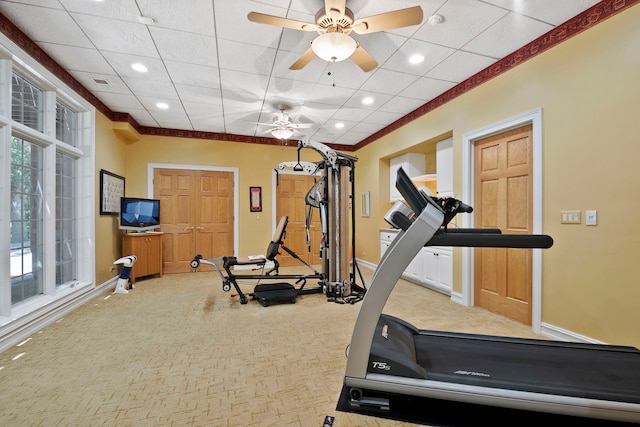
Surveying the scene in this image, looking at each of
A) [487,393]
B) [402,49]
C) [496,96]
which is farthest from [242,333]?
[496,96]

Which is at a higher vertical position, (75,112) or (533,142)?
(75,112)

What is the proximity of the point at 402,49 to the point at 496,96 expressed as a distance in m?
1.26

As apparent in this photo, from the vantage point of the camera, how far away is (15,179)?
2.86m

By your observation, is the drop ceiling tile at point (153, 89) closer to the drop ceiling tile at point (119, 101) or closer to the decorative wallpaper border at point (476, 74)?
the drop ceiling tile at point (119, 101)

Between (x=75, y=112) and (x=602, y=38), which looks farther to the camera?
(x=75, y=112)

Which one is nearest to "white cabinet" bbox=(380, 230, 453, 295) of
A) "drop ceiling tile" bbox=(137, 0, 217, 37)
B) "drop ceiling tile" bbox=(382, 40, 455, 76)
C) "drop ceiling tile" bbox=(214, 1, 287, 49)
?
"drop ceiling tile" bbox=(382, 40, 455, 76)

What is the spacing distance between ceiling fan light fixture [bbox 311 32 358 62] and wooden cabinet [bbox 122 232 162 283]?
4314mm

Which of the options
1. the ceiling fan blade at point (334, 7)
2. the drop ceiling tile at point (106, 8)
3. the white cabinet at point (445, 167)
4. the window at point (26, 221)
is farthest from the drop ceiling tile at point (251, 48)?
the window at point (26, 221)

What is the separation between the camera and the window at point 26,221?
9.39 feet

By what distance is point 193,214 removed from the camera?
19.0 feet

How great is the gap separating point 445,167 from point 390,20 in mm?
2593

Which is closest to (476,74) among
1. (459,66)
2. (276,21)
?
(459,66)

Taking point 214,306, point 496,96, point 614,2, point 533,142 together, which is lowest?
point 214,306

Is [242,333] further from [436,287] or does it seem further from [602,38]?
[602,38]
